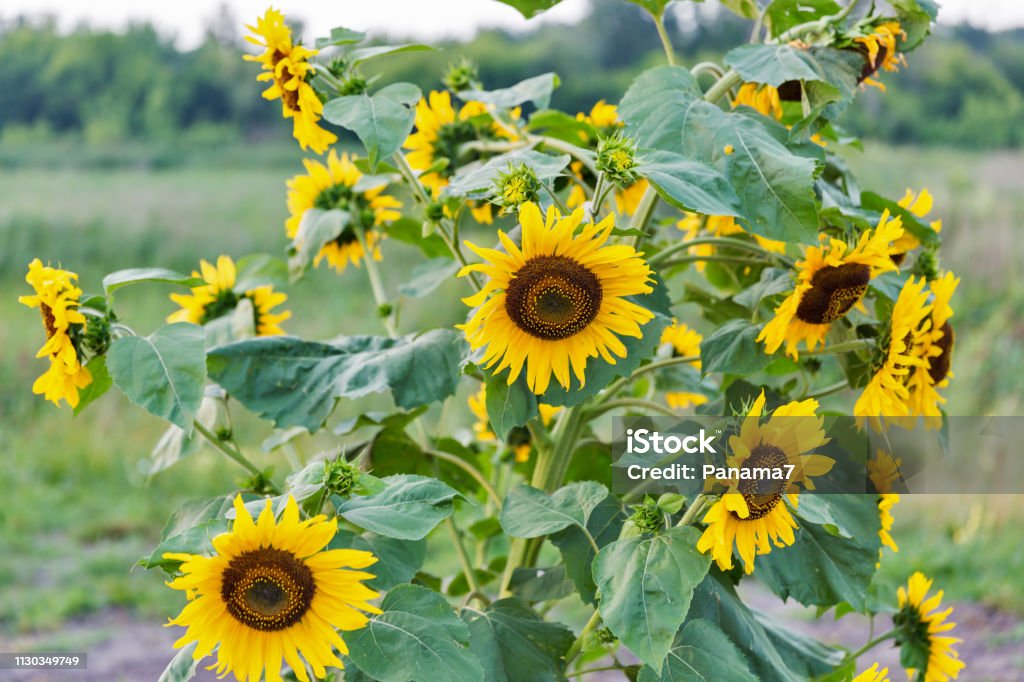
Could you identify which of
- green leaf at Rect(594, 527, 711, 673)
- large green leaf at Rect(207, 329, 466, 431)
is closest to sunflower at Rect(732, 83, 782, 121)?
large green leaf at Rect(207, 329, 466, 431)


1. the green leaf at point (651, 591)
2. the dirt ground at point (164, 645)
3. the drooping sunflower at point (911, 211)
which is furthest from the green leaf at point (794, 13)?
the dirt ground at point (164, 645)

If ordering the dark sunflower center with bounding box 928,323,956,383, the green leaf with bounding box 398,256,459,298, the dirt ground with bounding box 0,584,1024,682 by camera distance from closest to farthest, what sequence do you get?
the dark sunflower center with bounding box 928,323,956,383 < the green leaf with bounding box 398,256,459,298 < the dirt ground with bounding box 0,584,1024,682

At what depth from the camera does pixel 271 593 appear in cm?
77

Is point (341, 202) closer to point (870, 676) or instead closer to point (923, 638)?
point (870, 676)

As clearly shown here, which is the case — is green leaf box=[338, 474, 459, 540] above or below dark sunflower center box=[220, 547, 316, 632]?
above

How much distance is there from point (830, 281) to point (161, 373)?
0.60 metres

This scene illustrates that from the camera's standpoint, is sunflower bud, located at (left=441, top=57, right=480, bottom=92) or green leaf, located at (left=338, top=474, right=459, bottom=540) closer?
green leaf, located at (left=338, top=474, right=459, bottom=540)

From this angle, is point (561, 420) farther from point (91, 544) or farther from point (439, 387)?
point (91, 544)

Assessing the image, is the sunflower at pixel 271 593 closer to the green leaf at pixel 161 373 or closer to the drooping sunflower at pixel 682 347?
the green leaf at pixel 161 373

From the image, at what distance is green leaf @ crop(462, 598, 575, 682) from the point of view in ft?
3.19

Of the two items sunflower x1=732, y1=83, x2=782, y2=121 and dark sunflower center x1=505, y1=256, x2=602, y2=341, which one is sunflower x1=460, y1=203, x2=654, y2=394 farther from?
sunflower x1=732, y1=83, x2=782, y2=121

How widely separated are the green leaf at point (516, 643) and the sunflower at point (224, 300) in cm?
44

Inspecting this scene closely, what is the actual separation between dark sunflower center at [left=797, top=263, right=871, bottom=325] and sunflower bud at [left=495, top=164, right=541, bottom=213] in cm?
28

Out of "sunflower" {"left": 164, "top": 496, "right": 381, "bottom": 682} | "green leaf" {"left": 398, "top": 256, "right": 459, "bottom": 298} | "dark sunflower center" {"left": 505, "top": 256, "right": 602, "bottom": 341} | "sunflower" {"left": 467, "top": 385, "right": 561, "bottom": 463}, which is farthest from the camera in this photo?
"sunflower" {"left": 467, "top": 385, "right": 561, "bottom": 463}
